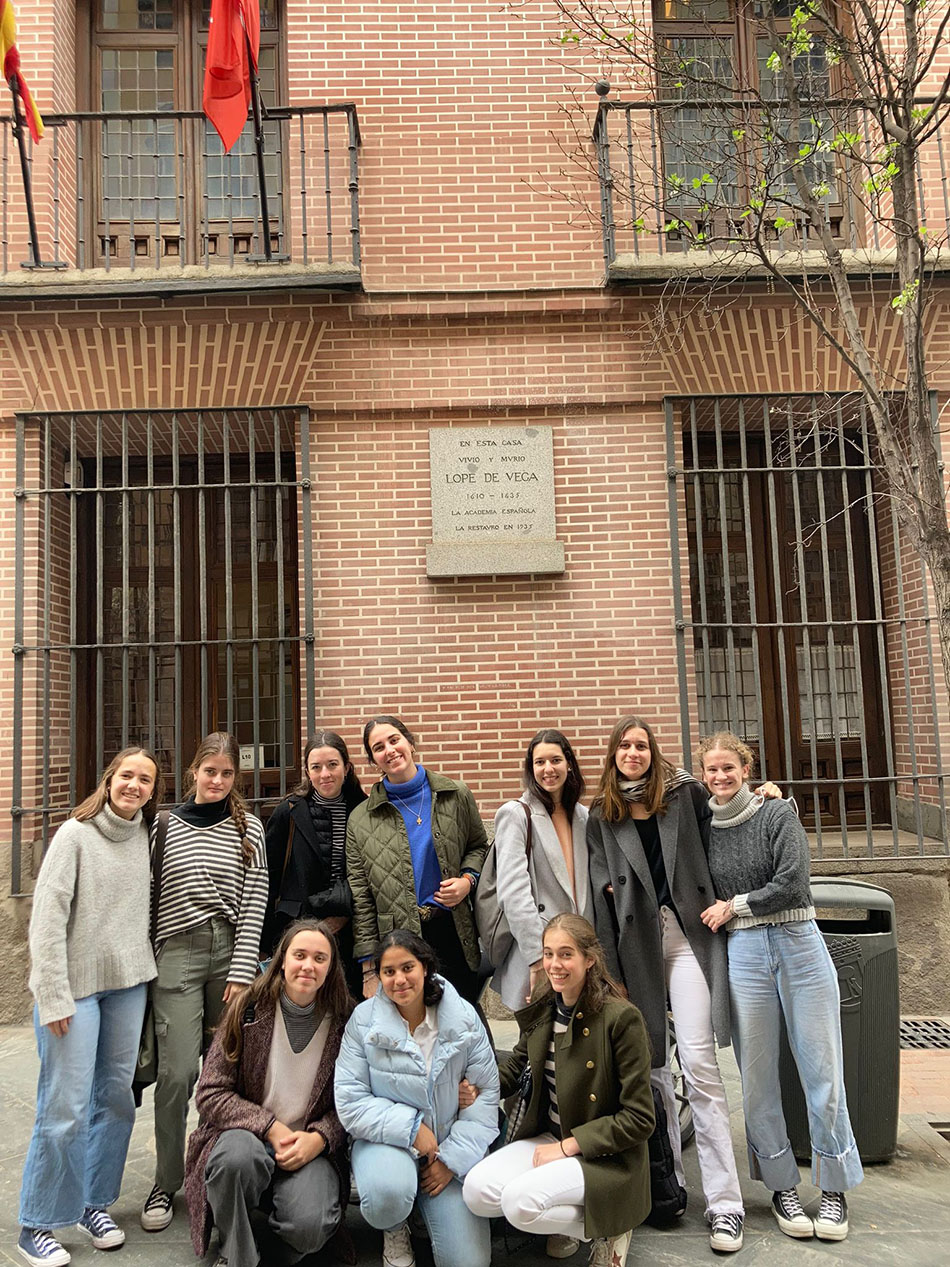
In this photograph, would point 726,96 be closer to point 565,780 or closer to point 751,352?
point 751,352

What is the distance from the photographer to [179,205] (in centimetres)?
663

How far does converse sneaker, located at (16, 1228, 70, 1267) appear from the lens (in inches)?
136

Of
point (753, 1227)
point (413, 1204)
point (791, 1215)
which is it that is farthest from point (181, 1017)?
point (791, 1215)

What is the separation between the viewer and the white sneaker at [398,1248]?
3348mm

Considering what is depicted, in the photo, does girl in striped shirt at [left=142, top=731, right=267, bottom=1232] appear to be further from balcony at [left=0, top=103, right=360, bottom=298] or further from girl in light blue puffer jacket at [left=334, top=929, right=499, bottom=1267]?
balcony at [left=0, top=103, right=360, bottom=298]

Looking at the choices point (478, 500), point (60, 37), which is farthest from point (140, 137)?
point (478, 500)

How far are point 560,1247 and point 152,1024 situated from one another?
1.70 meters

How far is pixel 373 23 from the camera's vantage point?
22.3 feet

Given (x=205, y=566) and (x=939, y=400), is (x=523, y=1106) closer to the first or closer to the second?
(x=205, y=566)

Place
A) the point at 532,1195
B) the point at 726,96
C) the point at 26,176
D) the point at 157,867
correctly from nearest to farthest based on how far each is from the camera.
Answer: the point at 532,1195, the point at 157,867, the point at 26,176, the point at 726,96

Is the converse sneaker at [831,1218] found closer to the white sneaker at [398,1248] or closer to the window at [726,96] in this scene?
the white sneaker at [398,1248]

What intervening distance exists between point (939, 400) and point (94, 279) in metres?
5.63

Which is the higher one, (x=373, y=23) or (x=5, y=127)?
(x=373, y=23)

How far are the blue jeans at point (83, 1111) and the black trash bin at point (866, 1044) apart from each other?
8.52 ft
